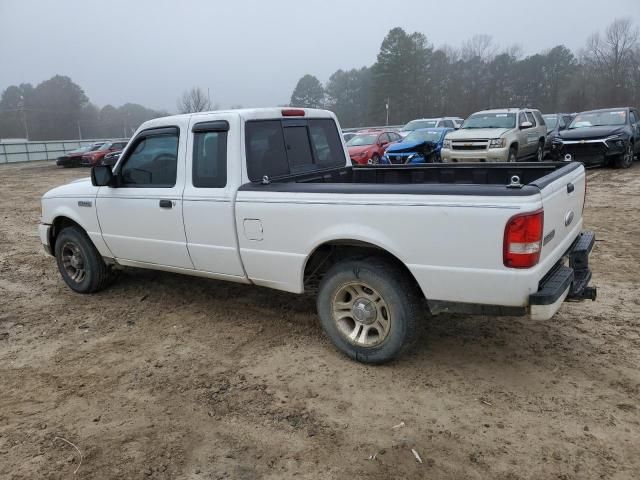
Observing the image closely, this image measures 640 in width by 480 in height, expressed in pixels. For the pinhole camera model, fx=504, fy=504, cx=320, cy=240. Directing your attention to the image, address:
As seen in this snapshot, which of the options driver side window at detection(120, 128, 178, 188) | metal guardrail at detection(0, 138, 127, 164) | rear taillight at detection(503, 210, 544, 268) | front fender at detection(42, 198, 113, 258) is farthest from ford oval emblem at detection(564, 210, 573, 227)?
metal guardrail at detection(0, 138, 127, 164)

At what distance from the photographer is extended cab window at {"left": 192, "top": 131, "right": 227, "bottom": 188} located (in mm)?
4211

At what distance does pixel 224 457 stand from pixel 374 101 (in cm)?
6802

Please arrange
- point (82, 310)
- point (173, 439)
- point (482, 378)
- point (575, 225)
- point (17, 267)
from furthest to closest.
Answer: point (17, 267), point (82, 310), point (575, 225), point (482, 378), point (173, 439)

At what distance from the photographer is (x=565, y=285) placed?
327 cm

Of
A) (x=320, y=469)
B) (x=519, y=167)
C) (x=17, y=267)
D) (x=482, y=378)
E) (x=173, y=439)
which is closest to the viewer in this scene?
(x=320, y=469)

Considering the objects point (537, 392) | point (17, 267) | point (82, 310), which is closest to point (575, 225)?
point (537, 392)

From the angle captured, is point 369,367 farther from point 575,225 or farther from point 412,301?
point 575,225

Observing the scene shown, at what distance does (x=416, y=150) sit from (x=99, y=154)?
20355 millimetres

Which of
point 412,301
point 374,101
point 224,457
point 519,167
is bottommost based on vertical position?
point 224,457

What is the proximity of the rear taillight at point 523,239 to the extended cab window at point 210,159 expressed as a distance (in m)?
2.28

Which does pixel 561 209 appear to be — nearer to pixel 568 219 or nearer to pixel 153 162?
pixel 568 219

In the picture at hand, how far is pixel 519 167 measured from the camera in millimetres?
A: 4512

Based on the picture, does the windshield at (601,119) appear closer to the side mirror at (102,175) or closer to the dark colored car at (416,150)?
the dark colored car at (416,150)

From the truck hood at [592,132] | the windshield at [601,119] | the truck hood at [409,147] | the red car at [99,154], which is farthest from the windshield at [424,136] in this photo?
the red car at [99,154]
